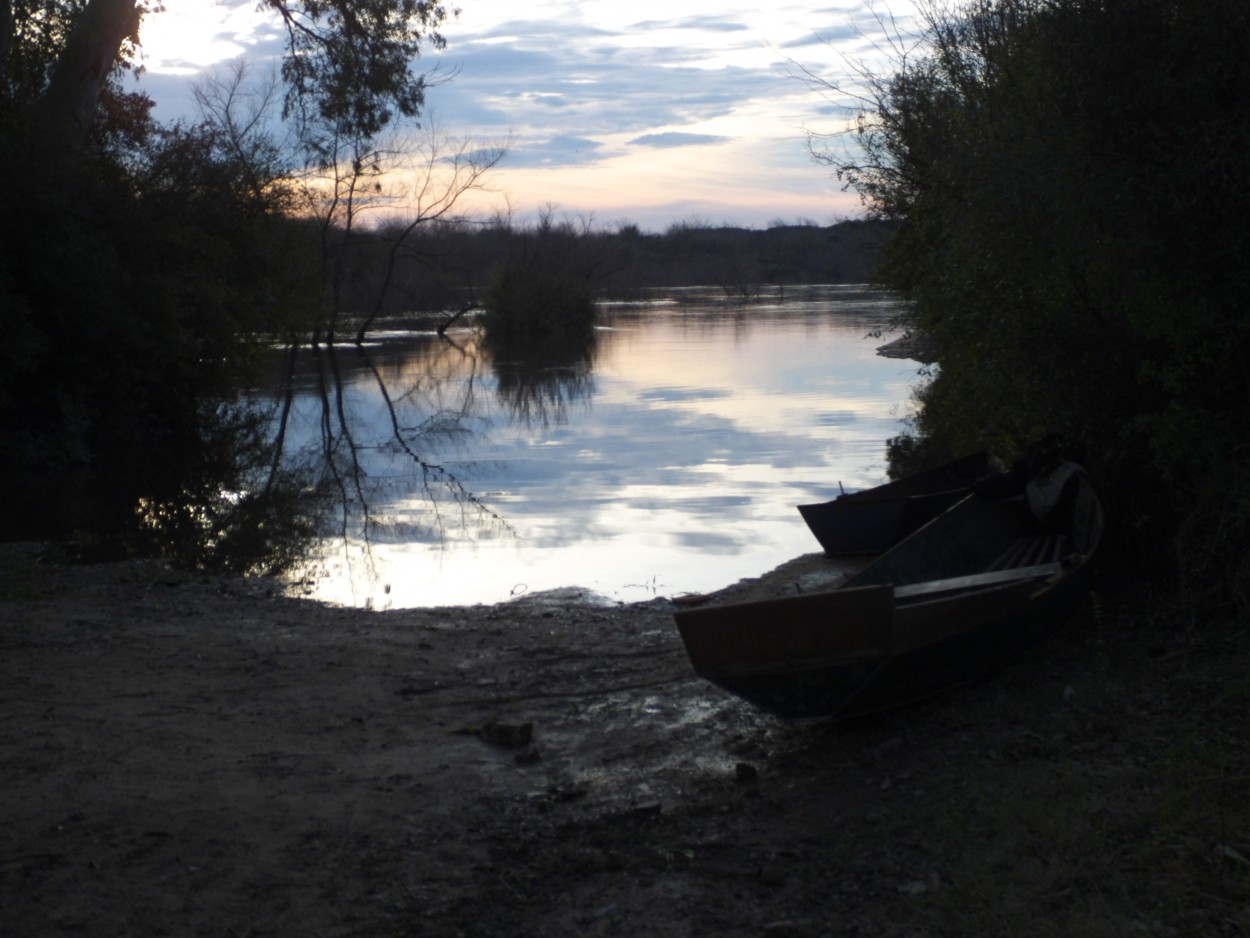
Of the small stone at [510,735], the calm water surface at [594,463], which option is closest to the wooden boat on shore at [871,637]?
the small stone at [510,735]

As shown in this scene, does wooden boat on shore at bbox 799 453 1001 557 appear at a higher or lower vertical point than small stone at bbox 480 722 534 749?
higher

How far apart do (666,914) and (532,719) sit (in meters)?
2.48

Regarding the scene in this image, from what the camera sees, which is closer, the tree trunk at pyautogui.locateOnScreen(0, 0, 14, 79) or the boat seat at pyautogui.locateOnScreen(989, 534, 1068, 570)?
the boat seat at pyautogui.locateOnScreen(989, 534, 1068, 570)

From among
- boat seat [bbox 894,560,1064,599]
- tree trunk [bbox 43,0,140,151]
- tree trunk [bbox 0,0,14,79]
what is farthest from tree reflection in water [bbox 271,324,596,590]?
tree trunk [bbox 0,0,14,79]

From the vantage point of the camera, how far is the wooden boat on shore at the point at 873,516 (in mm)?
10398

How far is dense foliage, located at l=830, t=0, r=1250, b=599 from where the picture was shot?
7090 mm

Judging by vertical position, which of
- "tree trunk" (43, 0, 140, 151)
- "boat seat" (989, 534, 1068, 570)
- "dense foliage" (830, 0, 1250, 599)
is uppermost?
"tree trunk" (43, 0, 140, 151)

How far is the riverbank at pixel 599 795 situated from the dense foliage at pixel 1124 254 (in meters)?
1.00

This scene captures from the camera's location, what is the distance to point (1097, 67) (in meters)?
7.56

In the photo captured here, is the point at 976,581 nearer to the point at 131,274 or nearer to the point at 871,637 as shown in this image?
the point at 871,637

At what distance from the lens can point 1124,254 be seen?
7516mm

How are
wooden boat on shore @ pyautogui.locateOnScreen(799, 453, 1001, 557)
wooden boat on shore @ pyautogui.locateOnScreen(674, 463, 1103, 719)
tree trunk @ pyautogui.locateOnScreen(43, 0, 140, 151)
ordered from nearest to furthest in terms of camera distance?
wooden boat on shore @ pyautogui.locateOnScreen(674, 463, 1103, 719)
wooden boat on shore @ pyautogui.locateOnScreen(799, 453, 1001, 557)
tree trunk @ pyautogui.locateOnScreen(43, 0, 140, 151)

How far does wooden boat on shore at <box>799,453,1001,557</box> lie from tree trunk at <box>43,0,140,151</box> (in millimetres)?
12773

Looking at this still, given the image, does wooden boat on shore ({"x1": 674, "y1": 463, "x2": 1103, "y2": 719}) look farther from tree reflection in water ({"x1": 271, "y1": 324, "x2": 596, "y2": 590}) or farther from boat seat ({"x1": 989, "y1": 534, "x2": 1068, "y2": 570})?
tree reflection in water ({"x1": 271, "y1": 324, "x2": 596, "y2": 590})
